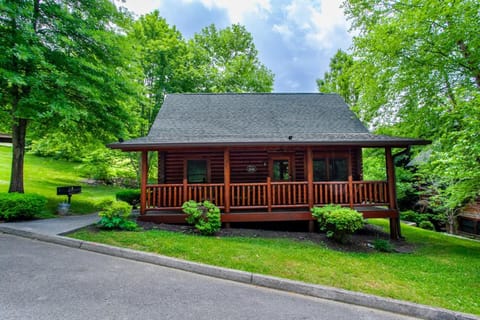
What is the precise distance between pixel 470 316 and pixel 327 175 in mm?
7390

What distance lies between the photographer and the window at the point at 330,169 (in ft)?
35.3

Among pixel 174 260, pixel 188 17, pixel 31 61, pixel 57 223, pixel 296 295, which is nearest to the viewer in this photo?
pixel 296 295

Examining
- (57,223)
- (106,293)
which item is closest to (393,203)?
(106,293)

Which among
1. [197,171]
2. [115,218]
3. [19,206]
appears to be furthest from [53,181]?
[115,218]

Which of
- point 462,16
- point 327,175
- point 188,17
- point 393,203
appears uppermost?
point 188,17

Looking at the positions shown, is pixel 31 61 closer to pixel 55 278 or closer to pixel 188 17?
pixel 55 278

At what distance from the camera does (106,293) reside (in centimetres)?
371

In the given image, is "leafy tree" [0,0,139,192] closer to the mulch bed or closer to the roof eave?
the roof eave

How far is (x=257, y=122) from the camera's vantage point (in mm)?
11227

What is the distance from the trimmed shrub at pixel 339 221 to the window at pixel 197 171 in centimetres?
498

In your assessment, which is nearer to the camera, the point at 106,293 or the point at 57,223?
the point at 106,293

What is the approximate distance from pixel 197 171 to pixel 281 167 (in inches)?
145

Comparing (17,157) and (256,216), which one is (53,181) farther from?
(256,216)

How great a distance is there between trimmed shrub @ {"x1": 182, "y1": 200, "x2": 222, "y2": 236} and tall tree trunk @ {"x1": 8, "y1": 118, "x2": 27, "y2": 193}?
698cm
